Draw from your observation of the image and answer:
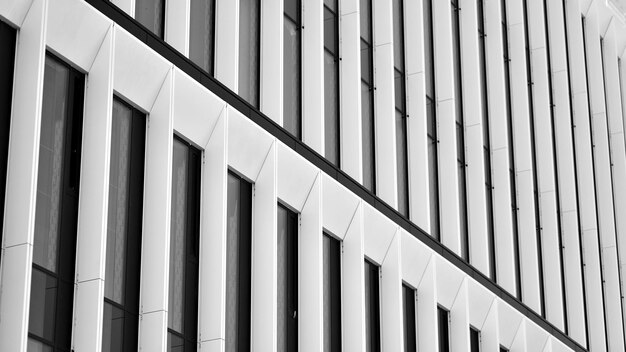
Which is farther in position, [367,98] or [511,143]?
[511,143]

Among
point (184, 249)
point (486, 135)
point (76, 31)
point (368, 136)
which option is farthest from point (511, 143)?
point (76, 31)

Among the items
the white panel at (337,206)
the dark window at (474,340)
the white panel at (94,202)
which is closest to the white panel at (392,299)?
the white panel at (337,206)

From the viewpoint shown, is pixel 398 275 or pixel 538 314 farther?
pixel 538 314

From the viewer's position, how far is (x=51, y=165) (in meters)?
20.7

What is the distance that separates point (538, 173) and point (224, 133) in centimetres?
1986

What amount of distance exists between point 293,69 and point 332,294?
507 cm

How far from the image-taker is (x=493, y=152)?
39094 millimetres

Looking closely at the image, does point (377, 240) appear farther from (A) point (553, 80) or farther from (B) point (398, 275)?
(A) point (553, 80)

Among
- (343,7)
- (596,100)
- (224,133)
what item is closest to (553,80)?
(596,100)

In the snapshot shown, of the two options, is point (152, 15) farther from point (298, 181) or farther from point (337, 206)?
point (337, 206)

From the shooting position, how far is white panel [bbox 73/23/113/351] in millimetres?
20094

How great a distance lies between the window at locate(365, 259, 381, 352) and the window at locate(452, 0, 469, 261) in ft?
21.1

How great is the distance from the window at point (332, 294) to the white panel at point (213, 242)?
459 centimetres

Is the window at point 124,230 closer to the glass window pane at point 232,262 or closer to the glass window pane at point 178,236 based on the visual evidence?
the glass window pane at point 178,236
